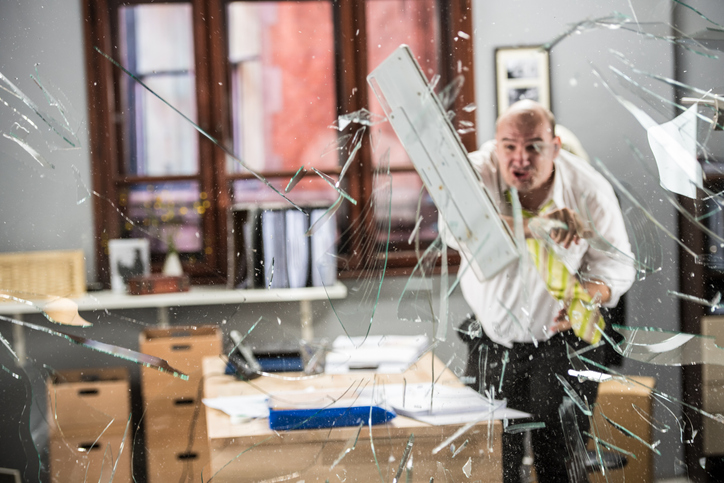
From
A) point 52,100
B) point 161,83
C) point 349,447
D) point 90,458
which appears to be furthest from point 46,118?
point 349,447

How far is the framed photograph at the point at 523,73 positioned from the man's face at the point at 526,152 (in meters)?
0.02

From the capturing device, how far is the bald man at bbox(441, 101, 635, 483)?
0.45m

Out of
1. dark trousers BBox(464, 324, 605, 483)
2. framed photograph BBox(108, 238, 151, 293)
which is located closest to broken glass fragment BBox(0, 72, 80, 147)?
framed photograph BBox(108, 238, 151, 293)

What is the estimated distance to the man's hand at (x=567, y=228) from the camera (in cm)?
45

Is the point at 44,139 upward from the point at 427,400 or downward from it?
upward

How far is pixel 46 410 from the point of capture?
481 mm

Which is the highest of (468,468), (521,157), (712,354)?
(521,157)

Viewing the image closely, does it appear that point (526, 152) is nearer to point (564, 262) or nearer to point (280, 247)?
point (564, 262)

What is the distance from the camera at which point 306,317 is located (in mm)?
464

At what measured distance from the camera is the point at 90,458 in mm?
480

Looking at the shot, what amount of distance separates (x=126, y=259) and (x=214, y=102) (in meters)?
0.17

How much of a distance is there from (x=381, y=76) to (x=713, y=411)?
0.48 meters

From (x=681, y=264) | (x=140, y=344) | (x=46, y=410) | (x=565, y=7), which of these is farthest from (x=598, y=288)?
(x=46, y=410)

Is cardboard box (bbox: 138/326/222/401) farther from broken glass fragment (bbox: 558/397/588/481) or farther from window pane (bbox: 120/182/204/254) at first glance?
broken glass fragment (bbox: 558/397/588/481)
